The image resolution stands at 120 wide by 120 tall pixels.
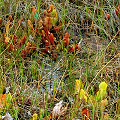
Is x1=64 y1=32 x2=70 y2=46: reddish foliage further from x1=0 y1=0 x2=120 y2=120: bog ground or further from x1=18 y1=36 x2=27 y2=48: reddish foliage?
x1=18 y1=36 x2=27 y2=48: reddish foliage

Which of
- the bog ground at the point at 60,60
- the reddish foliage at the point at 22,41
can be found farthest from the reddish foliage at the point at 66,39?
the reddish foliage at the point at 22,41

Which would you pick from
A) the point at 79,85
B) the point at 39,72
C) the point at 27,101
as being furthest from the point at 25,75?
the point at 79,85

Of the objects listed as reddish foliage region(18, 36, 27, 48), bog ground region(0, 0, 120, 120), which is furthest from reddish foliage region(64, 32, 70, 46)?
reddish foliage region(18, 36, 27, 48)

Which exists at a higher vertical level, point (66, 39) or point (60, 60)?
point (66, 39)

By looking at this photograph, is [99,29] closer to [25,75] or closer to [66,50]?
[66,50]

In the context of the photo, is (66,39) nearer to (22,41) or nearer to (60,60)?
(60,60)

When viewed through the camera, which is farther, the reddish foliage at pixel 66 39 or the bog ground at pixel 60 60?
the reddish foliage at pixel 66 39

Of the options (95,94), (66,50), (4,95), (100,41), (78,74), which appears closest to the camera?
(4,95)

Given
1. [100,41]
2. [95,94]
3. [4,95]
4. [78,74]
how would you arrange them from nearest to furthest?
1. [4,95]
2. [95,94]
3. [78,74]
4. [100,41]

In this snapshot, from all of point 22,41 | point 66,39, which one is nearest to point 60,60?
point 66,39

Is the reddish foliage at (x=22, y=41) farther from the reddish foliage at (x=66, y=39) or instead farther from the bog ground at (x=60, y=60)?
the reddish foliage at (x=66, y=39)

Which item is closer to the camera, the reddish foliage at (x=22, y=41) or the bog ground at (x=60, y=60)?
the bog ground at (x=60, y=60)
